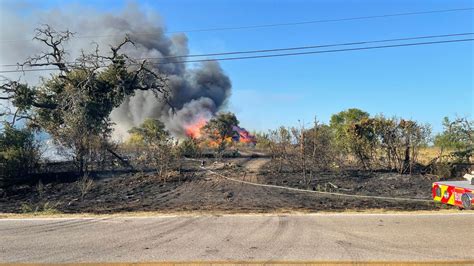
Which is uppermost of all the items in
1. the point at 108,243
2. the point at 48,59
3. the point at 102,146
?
the point at 48,59

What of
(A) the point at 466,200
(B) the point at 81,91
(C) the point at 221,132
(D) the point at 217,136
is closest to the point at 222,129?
(C) the point at 221,132

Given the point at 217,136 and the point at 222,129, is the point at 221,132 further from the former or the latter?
the point at 217,136

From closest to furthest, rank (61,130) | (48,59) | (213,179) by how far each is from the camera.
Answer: (213,179) → (61,130) → (48,59)

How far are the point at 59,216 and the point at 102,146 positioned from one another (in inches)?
311

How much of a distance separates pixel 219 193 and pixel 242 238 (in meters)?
5.54

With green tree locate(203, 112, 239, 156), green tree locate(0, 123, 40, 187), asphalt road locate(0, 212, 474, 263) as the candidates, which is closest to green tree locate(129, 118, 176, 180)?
green tree locate(0, 123, 40, 187)

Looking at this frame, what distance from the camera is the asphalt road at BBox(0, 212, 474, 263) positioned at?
18.5 feet

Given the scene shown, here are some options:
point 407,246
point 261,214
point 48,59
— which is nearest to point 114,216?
point 261,214

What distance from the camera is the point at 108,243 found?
20.8ft

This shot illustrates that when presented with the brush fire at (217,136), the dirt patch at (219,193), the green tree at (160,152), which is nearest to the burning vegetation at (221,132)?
Answer: the brush fire at (217,136)

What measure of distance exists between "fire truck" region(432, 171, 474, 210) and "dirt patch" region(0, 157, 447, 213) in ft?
11.0

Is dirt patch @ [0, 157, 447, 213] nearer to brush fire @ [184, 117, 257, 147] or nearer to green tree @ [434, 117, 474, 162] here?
green tree @ [434, 117, 474, 162]

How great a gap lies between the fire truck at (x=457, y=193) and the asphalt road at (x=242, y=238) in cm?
60

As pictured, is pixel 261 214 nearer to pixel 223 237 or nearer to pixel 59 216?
pixel 223 237
